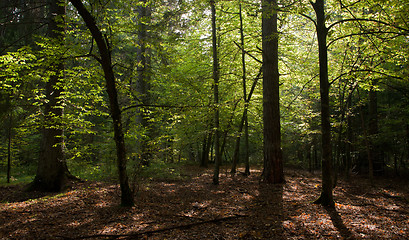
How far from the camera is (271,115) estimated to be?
841cm

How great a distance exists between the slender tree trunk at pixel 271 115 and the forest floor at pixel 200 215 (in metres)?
1.00

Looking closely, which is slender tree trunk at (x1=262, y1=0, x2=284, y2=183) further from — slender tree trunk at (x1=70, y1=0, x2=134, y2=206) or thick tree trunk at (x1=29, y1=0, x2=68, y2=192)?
thick tree trunk at (x1=29, y1=0, x2=68, y2=192)

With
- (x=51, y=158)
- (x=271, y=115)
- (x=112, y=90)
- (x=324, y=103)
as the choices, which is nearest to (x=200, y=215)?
(x=112, y=90)

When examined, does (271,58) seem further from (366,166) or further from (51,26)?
(366,166)

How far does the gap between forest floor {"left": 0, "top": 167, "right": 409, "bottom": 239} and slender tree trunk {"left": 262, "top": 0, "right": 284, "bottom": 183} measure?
1002 mm

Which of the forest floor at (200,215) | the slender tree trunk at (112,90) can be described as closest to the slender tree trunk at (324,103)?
the forest floor at (200,215)

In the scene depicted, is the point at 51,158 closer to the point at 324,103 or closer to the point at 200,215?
the point at 200,215

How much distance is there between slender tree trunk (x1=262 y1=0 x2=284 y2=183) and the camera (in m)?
8.17

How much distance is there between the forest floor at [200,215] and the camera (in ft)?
13.4

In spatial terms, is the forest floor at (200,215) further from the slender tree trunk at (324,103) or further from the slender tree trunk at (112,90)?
the slender tree trunk at (112,90)

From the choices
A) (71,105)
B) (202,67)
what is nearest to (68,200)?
(71,105)

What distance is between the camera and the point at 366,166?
13.2 meters

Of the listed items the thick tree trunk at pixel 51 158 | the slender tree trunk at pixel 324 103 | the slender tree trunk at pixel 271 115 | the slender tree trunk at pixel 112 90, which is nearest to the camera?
the slender tree trunk at pixel 112 90

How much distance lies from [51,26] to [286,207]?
8.58 meters
